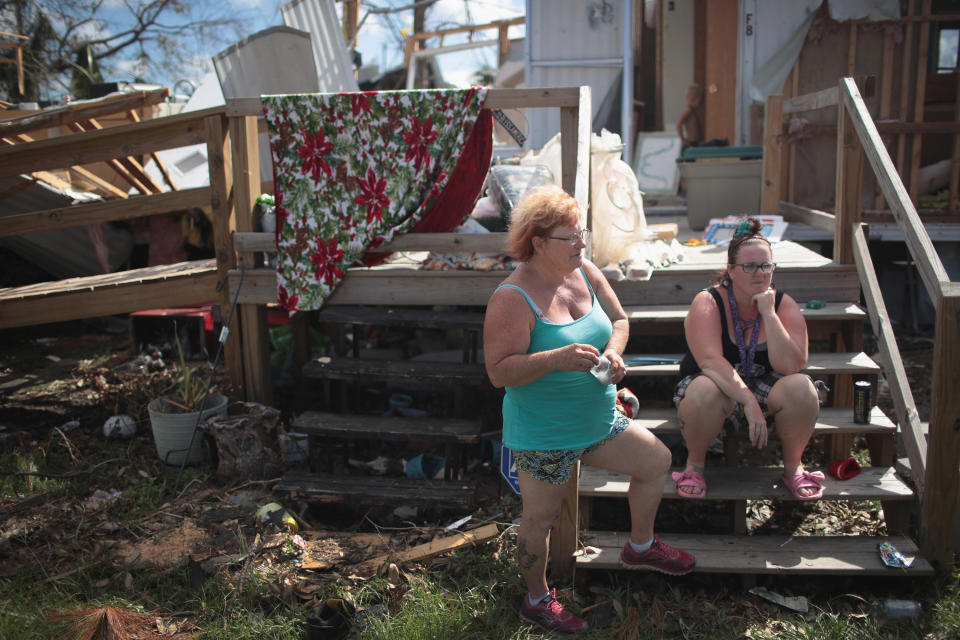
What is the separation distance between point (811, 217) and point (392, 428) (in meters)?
3.32

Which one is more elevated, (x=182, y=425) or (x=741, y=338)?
(x=741, y=338)

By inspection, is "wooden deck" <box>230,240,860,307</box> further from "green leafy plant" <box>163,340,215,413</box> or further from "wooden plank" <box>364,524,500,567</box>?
"wooden plank" <box>364,524,500,567</box>

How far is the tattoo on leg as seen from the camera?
9.29ft

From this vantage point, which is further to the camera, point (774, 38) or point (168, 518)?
point (774, 38)

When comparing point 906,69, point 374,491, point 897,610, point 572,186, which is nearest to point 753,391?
point 897,610

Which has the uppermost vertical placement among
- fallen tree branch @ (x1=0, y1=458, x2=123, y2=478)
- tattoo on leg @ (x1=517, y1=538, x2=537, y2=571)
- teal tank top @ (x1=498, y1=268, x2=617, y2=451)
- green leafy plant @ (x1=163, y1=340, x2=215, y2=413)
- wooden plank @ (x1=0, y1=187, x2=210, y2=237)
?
wooden plank @ (x1=0, y1=187, x2=210, y2=237)

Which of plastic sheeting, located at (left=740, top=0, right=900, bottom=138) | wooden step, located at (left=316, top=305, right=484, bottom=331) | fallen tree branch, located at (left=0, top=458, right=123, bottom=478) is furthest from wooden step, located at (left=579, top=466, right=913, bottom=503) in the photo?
plastic sheeting, located at (left=740, top=0, right=900, bottom=138)

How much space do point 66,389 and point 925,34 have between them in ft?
27.9

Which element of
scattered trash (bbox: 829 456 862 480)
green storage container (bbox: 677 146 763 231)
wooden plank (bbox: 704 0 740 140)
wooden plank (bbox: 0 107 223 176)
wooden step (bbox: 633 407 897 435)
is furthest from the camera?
wooden plank (bbox: 704 0 740 140)

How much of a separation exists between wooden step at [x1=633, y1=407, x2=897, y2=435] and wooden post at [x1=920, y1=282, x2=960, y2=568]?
42 centimetres

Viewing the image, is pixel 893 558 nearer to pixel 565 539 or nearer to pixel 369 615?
pixel 565 539

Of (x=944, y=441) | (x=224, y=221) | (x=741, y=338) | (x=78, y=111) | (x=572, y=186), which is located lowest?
(x=944, y=441)

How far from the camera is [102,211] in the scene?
16.8ft

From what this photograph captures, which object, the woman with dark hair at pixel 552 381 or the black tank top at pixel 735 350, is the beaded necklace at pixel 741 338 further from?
the woman with dark hair at pixel 552 381
